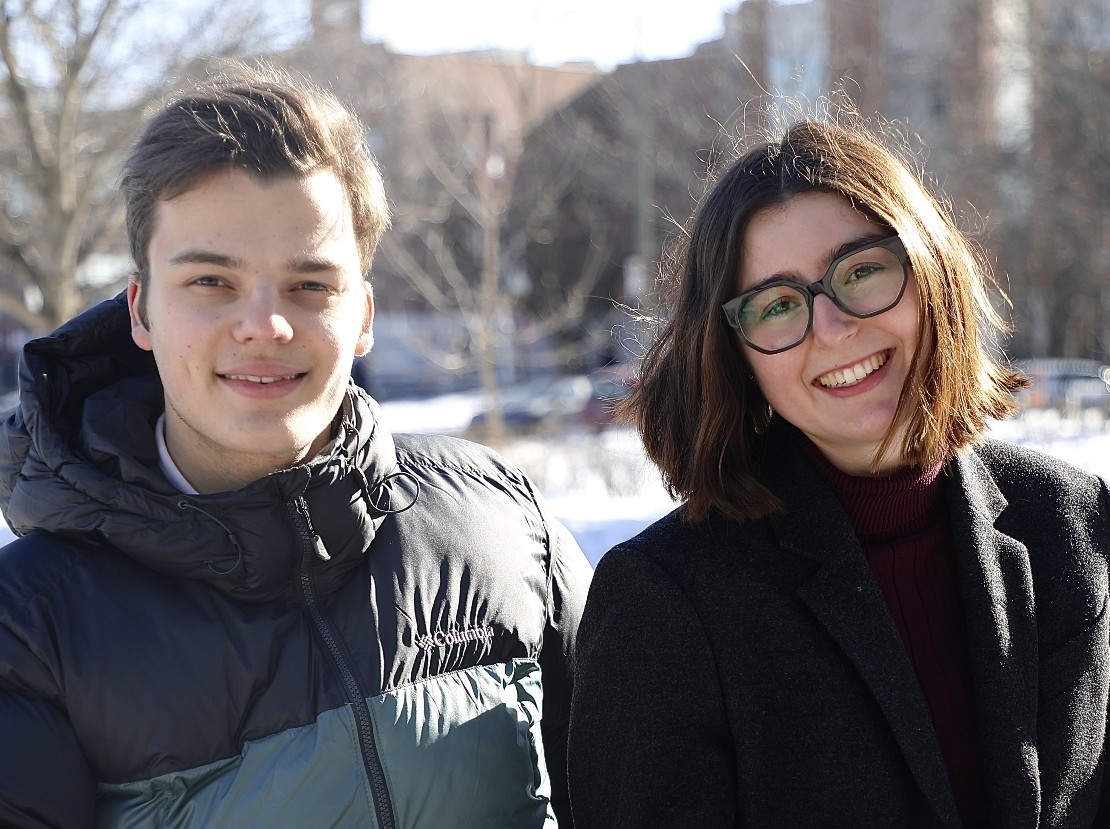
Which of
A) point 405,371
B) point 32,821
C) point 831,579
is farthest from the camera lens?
point 405,371

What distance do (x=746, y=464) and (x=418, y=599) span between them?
0.72 meters

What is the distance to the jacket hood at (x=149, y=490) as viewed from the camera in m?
2.01

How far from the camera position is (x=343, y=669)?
2.08 meters

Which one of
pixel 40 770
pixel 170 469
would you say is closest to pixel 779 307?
pixel 170 469

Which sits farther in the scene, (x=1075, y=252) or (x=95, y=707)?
(x=1075, y=252)

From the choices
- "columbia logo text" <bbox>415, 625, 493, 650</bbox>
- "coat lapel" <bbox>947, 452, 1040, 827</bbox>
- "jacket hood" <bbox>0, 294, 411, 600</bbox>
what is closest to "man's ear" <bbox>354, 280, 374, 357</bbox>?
"jacket hood" <bbox>0, 294, 411, 600</bbox>

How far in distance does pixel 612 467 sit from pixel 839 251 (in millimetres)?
8037

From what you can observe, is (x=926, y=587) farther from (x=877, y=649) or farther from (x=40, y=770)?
(x=40, y=770)

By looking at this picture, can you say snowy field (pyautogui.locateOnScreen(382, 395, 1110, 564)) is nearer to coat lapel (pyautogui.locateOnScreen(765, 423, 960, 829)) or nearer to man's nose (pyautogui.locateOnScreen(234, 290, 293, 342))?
coat lapel (pyautogui.locateOnScreen(765, 423, 960, 829))

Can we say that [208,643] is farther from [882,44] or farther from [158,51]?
[882,44]

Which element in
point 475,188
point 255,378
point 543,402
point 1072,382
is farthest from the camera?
point 543,402

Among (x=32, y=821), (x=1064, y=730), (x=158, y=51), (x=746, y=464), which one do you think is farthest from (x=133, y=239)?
(x=158, y=51)

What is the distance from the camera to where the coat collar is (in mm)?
2051

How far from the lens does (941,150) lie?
1938 centimetres
